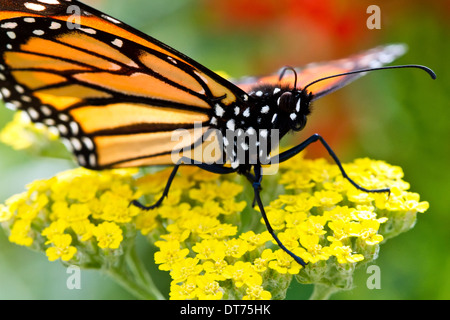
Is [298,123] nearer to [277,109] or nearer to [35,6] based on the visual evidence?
[277,109]

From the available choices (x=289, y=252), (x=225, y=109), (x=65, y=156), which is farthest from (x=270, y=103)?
(x=65, y=156)

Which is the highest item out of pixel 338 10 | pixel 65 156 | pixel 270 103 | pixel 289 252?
pixel 338 10

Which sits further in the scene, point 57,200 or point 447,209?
point 447,209

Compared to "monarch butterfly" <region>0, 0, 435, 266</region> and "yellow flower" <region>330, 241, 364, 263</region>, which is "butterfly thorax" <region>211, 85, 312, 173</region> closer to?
"monarch butterfly" <region>0, 0, 435, 266</region>

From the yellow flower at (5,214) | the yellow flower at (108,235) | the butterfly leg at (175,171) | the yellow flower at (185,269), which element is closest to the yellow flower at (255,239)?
the yellow flower at (185,269)

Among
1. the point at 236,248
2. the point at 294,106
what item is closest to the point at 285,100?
the point at 294,106
